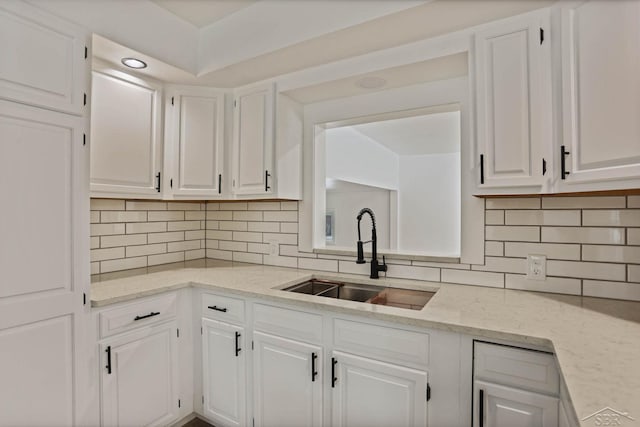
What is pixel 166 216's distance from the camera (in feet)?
8.73

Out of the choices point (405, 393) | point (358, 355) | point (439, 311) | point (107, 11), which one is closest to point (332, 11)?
point (107, 11)

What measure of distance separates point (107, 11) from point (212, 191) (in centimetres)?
113

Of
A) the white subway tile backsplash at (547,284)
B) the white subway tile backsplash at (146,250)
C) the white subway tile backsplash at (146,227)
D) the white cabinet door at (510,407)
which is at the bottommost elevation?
the white cabinet door at (510,407)

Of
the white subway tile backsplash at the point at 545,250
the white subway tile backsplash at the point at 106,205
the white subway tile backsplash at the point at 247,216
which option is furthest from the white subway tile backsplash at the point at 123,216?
the white subway tile backsplash at the point at 545,250

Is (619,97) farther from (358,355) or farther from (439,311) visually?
(358,355)

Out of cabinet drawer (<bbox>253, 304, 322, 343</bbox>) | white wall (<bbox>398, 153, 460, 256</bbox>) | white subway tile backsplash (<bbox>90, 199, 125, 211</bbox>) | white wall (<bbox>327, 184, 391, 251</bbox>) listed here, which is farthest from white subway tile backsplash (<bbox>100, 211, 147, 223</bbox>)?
white wall (<bbox>398, 153, 460, 256</bbox>)

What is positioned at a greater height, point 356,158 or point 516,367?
point 356,158

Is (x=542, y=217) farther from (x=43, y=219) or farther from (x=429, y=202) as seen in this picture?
(x=429, y=202)

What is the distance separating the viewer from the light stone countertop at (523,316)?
84cm

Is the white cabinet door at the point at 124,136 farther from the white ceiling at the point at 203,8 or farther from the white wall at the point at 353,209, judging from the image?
the white wall at the point at 353,209

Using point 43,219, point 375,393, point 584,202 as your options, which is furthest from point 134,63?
point 584,202

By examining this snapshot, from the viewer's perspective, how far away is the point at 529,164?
1.49 metres

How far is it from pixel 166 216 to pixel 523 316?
2.43 meters

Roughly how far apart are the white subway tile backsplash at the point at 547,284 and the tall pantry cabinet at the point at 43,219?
6.97 feet
